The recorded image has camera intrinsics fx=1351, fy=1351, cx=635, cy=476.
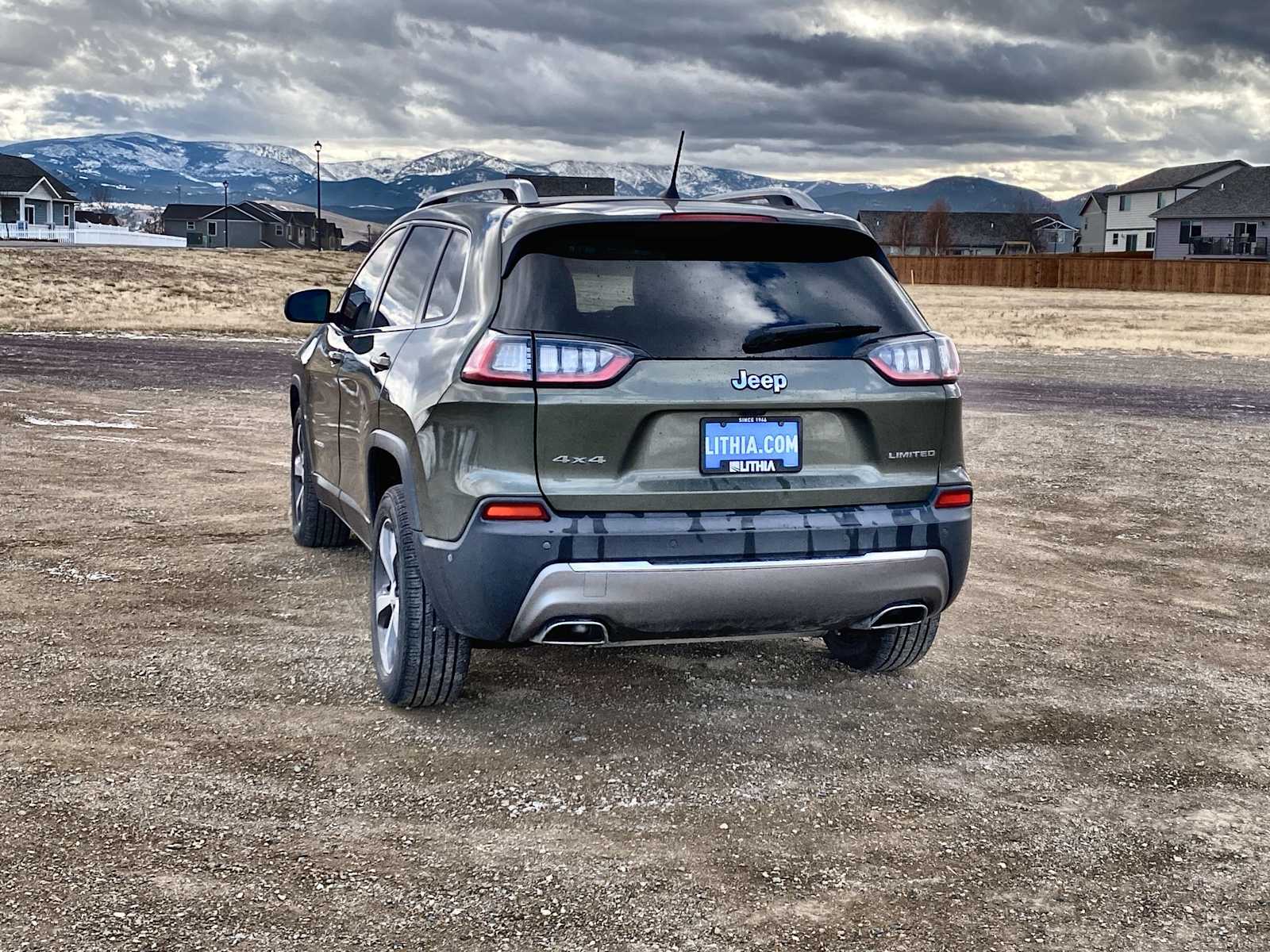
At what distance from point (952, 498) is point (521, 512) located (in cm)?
159

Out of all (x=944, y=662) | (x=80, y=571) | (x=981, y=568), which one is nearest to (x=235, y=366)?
(x=80, y=571)

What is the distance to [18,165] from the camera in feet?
322

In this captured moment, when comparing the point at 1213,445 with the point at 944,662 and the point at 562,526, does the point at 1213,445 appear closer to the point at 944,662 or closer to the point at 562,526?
the point at 944,662

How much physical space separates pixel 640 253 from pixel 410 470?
1117mm

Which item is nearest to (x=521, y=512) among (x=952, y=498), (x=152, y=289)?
(x=952, y=498)

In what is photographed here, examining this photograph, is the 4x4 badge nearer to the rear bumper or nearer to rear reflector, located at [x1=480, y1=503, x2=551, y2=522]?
the rear bumper

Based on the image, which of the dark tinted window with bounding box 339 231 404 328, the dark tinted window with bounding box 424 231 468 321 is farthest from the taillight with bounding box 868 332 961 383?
the dark tinted window with bounding box 339 231 404 328

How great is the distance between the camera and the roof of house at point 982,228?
470 feet

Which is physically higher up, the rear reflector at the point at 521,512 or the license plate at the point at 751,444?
the license plate at the point at 751,444

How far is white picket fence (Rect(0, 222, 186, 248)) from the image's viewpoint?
278 feet

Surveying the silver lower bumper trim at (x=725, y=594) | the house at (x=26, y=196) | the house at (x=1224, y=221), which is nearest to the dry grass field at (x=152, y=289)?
the silver lower bumper trim at (x=725, y=594)

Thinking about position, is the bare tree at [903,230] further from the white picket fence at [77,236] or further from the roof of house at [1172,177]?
the white picket fence at [77,236]

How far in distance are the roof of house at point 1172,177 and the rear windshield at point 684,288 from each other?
98.8m

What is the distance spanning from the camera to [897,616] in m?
4.80
